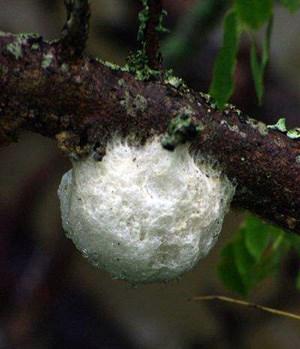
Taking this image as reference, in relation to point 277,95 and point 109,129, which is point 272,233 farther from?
point 277,95

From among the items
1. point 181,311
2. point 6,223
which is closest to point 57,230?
point 6,223

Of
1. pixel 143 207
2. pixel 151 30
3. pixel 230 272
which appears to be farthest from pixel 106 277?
pixel 151 30

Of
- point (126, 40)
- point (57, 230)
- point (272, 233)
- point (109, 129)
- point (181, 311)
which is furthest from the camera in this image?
point (181, 311)

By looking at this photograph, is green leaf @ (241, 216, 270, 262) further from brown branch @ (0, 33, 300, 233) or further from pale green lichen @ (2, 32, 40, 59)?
pale green lichen @ (2, 32, 40, 59)

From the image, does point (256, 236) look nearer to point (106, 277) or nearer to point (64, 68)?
point (64, 68)

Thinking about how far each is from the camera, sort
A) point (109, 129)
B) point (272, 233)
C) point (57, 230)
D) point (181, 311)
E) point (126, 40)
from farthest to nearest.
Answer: point (181, 311), point (57, 230), point (126, 40), point (272, 233), point (109, 129)

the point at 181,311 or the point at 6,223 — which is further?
the point at 181,311

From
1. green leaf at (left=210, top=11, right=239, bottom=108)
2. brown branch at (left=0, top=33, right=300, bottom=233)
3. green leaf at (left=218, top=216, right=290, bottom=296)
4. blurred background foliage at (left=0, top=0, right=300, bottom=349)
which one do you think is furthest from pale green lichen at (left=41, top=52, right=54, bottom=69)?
blurred background foliage at (left=0, top=0, right=300, bottom=349)
